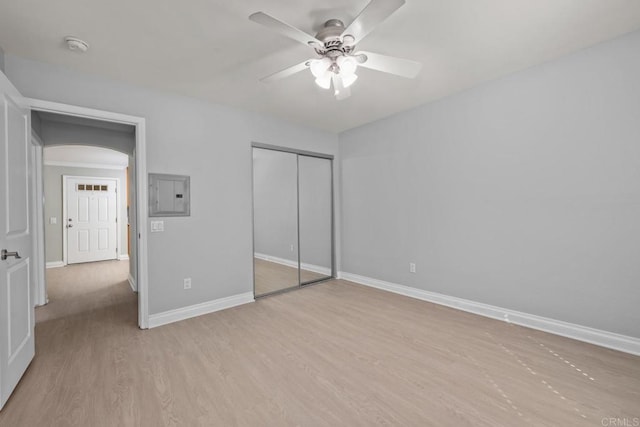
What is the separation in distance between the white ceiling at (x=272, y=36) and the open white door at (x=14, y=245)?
1.88ft

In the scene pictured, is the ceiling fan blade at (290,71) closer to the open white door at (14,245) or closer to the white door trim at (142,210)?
the white door trim at (142,210)

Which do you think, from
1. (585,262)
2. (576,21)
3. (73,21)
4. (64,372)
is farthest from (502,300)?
(73,21)

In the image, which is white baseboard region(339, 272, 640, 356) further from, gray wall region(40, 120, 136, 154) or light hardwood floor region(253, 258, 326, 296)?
gray wall region(40, 120, 136, 154)

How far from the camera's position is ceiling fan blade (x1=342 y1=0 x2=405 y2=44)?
1445 mm

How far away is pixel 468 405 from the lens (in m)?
1.72

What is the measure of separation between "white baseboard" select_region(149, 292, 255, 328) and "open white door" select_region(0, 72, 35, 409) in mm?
934

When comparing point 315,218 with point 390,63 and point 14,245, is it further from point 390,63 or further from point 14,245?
point 14,245

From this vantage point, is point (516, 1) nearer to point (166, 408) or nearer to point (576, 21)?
point (576, 21)

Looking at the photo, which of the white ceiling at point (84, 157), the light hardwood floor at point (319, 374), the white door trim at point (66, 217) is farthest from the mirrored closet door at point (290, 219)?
the white door trim at point (66, 217)

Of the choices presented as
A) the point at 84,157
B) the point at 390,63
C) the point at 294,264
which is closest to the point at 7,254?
the point at 390,63

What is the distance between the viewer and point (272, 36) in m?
2.14

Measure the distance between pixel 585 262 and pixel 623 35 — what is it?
6.16 ft

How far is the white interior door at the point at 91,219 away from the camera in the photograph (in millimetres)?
6469

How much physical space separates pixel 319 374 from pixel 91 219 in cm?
729
